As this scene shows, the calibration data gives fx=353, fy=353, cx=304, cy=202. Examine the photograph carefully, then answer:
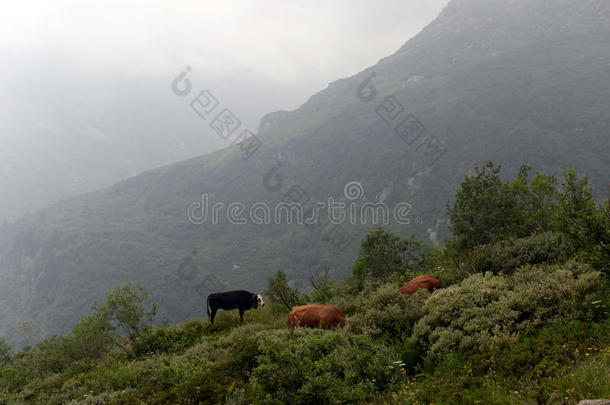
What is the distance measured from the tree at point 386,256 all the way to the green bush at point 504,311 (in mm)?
15739

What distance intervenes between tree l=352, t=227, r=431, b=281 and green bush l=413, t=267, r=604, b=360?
15739 mm

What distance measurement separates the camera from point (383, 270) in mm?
25953

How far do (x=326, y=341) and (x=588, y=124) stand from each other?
714ft

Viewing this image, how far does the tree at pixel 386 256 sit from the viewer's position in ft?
84.7

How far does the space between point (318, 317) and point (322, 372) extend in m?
3.79

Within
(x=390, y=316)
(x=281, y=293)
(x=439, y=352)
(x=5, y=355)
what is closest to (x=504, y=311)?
(x=439, y=352)

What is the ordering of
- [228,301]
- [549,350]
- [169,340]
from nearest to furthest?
1. [549,350]
2. [169,340]
3. [228,301]

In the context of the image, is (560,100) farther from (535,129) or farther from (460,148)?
(460,148)

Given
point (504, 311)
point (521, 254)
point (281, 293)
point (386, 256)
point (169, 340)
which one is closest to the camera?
point (504, 311)

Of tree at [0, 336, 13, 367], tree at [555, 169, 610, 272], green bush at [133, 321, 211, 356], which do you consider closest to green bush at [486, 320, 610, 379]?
tree at [555, 169, 610, 272]

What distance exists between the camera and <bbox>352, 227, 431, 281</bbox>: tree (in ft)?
84.7

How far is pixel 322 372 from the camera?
7.92m

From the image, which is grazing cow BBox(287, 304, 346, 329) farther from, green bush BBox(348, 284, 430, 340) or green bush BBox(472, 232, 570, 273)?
green bush BBox(472, 232, 570, 273)

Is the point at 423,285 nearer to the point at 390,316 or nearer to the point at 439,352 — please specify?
the point at 390,316
